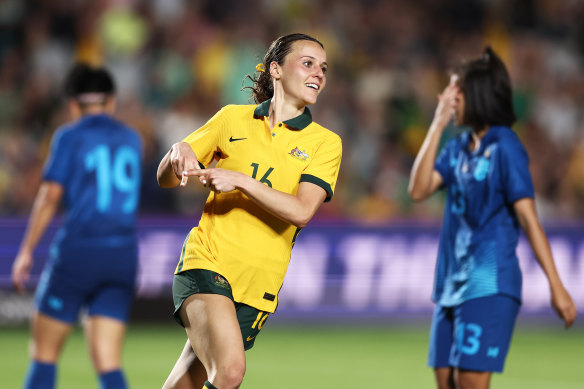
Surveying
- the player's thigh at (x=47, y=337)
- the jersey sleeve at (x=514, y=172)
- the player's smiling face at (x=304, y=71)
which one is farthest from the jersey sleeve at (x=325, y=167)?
the player's thigh at (x=47, y=337)

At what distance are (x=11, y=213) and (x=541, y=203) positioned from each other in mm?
7206

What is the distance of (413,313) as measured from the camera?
38.5 ft

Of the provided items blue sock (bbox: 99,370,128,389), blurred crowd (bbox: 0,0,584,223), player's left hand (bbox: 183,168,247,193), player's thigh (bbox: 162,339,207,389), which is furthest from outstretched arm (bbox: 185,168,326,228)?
blurred crowd (bbox: 0,0,584,223)

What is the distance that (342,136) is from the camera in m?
13.9

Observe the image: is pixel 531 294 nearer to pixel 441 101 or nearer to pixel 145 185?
pixel 145 185

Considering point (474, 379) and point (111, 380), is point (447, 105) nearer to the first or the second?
point (474, 379)

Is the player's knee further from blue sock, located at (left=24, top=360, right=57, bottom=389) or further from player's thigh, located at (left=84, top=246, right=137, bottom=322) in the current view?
blue sock, located at (left=24, top=360, right=57, bottom=389)

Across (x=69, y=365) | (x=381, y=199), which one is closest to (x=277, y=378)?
(x=69, y=365)

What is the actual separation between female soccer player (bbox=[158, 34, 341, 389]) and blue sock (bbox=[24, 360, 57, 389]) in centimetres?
159

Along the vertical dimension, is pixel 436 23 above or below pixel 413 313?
above

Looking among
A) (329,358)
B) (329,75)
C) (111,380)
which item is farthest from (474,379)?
(329,75)

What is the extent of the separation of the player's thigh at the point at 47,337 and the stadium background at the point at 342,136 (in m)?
2.24

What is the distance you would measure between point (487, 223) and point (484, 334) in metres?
0.63

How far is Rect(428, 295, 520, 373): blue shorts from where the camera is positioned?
5129mm
